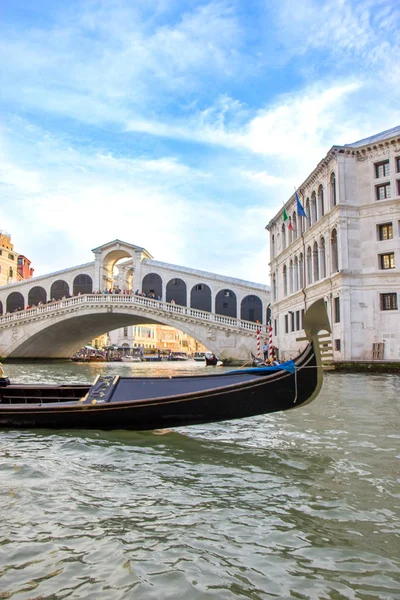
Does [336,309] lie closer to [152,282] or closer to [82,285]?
[152,282]

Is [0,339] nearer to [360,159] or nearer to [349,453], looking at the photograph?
Result: [360,159]

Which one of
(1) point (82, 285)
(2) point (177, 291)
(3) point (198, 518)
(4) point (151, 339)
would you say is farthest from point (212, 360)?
(4) point (151, 339)

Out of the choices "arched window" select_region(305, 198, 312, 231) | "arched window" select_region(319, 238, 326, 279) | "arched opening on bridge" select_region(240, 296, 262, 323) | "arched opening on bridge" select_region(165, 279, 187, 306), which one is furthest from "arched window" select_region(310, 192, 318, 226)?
"arched opening on bridge" select_region(165, 279, 187, 306)

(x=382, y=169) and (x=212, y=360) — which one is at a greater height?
(x=382, y=169)

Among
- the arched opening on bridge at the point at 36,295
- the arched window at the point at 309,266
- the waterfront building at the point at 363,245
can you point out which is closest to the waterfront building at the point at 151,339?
the arched opening on bridge at the point at 36,295

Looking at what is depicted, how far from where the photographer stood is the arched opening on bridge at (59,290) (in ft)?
90.8

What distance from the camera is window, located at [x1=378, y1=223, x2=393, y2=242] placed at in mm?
15046

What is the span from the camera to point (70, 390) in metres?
5.76

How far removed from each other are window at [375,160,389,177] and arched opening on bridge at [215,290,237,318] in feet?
35.6

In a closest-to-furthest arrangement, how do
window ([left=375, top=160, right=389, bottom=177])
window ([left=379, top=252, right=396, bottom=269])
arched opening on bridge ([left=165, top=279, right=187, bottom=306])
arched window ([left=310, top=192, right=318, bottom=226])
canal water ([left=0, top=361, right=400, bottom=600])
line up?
canal water ([left=0, top=361, right=400, bottom=600]), window ([left=379, top=252, right=396, bottom=269]), window ([left=375, top=160, right=389, bottom=177]), arched window ([left=310, top=192, right=318, bottom=226]), arched opening on bridge ([left=165, top=279, right=187, bottom=306])

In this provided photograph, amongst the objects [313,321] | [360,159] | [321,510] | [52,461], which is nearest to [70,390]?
[52,461]

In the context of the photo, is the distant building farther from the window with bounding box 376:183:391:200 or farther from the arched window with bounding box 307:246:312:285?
the window with bounding box 376:183:391:200

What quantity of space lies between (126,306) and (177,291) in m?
4.92

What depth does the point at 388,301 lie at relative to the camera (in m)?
14.9
